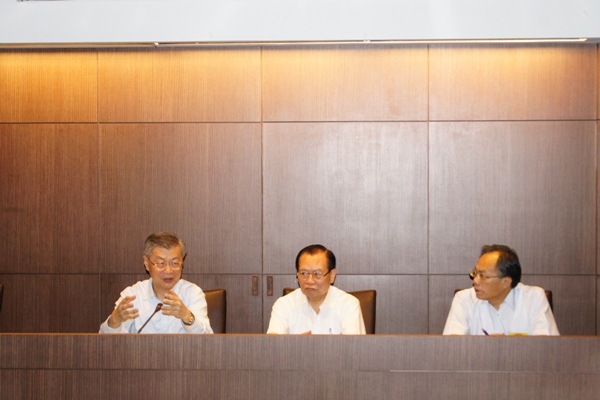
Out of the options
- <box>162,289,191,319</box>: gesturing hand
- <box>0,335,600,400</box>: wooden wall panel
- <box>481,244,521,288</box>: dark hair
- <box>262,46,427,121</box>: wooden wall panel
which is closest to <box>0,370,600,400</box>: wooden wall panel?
<box>0,335,600,400</box>: wooden wall panel

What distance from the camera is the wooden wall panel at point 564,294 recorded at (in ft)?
15.9

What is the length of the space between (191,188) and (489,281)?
2.05 m

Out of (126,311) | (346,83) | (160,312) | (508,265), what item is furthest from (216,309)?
(346,83)

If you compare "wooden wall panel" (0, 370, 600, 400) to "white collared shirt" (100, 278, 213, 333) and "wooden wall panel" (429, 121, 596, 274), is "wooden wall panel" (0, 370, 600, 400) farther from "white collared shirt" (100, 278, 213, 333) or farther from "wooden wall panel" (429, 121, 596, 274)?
"wooden wall panel" (429, 121, 596, 274)

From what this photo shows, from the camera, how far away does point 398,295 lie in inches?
195

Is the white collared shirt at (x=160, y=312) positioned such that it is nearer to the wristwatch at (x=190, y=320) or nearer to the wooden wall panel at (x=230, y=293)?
the wristwatch at (x=190, y=320)

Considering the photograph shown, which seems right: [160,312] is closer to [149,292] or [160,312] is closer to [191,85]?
[149,292]

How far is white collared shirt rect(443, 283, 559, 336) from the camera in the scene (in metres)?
3.84

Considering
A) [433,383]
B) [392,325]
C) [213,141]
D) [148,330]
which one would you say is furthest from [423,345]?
[213,141]

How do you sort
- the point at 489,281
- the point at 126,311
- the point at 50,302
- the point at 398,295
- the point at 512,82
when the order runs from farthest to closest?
the point at 50,302, the point at 398,295, the point at 512,82, the point at 489,281, the point at 126,311

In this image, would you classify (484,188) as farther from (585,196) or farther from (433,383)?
(433,383)

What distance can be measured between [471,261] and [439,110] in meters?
A: 0.98

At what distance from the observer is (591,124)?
4.80 metres

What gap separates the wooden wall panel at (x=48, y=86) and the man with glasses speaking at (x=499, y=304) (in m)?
2.66
